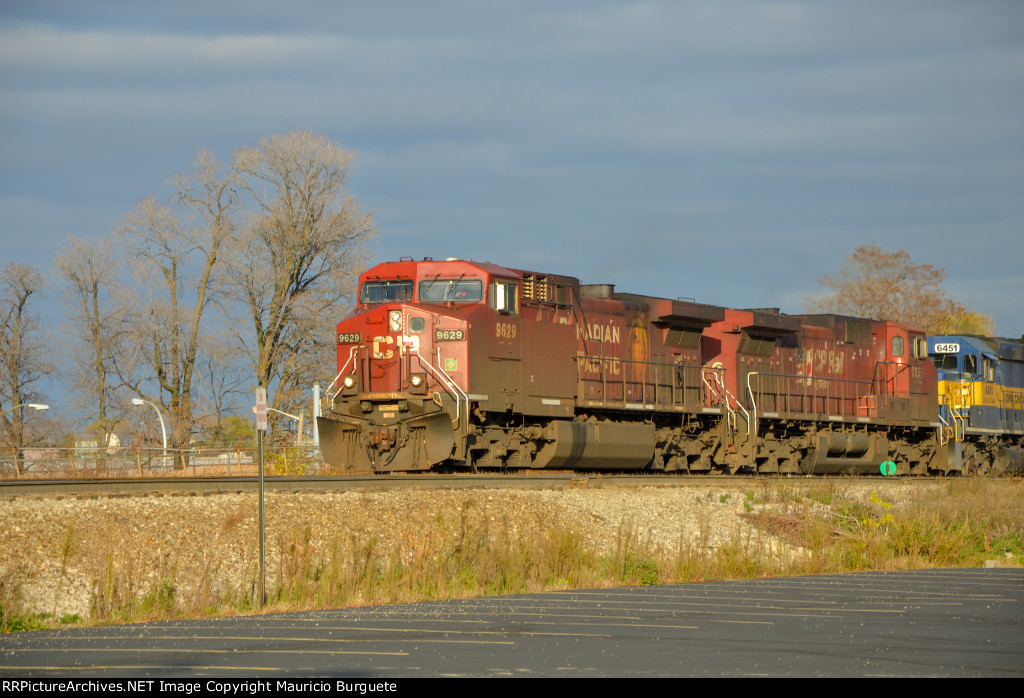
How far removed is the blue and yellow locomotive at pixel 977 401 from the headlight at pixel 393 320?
1747 centimetres

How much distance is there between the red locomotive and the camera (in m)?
20.8

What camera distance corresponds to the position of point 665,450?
2536 cm

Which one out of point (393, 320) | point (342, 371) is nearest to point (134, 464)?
point (342, 371)

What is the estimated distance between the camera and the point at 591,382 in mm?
23469

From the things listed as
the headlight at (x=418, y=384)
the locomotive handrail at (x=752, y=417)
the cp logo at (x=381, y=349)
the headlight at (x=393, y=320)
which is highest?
the headlight at (x=393, y=320)

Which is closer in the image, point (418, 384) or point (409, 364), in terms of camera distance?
point (418, 384)

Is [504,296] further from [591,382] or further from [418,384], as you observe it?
[591,382]

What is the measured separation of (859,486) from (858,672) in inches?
682

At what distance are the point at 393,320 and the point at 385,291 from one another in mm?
975

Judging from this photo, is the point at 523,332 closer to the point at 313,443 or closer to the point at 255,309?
the point at 313,443

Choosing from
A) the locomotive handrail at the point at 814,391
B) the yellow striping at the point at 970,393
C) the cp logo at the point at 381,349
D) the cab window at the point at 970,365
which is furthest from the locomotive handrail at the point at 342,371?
the cab window at the point at 970,365

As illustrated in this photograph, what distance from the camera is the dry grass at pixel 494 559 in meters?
12.8

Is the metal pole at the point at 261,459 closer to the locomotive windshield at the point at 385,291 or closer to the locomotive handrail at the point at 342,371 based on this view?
the locomotive handrail at the point at 342,371
